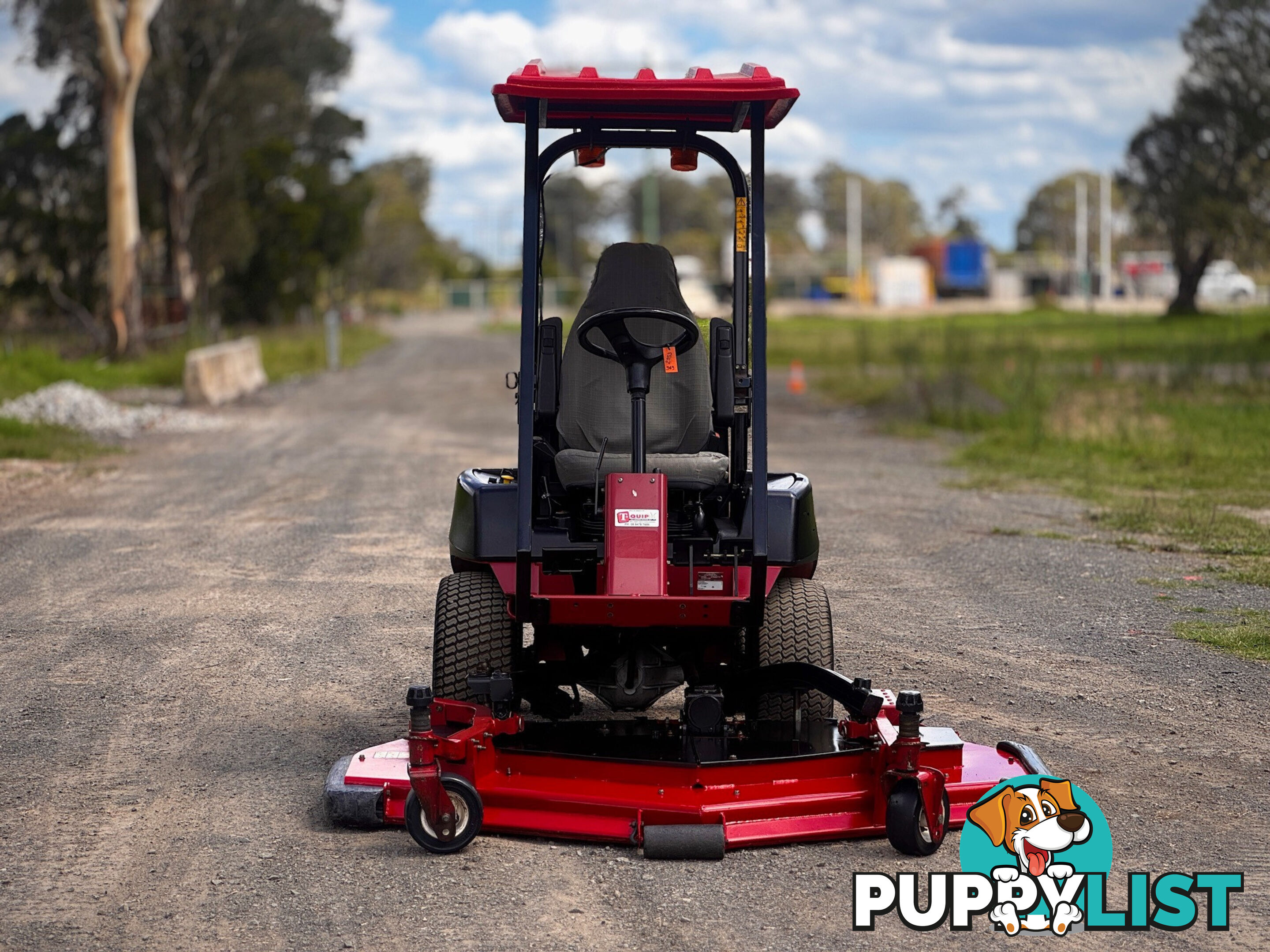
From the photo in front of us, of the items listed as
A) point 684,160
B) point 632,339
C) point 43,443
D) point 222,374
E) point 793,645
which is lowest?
point 793,645

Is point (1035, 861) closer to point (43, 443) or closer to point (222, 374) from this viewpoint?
point (43, 443)

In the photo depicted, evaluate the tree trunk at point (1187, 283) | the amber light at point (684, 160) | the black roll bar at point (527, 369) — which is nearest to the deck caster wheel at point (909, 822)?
the black roll bar at point (527, 369)

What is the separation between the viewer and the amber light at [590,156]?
19.4 ft

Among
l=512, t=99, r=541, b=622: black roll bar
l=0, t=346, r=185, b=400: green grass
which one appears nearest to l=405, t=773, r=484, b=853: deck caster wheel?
l=512, t=99, r=541, b=622: black roll bar

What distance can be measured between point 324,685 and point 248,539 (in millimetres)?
4374

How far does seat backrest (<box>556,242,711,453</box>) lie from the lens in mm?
5680

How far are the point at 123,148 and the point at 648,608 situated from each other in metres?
26.2

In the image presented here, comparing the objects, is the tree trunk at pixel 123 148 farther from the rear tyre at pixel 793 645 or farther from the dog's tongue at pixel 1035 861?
the dog's tongue at pixel 1035 861

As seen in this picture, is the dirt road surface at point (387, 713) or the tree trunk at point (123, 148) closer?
the dirt road surface at point (387, 713)

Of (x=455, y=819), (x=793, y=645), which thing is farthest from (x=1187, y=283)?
(x=455, y=819)

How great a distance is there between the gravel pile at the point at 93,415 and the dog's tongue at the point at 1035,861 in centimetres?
1583

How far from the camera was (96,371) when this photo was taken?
1022 inches

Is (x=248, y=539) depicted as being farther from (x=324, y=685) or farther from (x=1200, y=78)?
(x=1200, y=78)

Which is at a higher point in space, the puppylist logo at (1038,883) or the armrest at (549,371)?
the armrest at (549,371)
